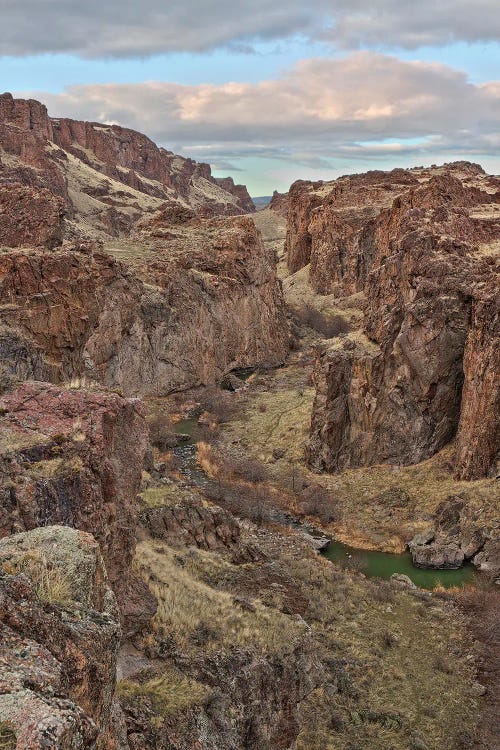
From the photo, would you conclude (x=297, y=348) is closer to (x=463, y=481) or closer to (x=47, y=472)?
(x=463, y=481)

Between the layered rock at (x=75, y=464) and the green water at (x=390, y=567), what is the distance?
15.0 meters

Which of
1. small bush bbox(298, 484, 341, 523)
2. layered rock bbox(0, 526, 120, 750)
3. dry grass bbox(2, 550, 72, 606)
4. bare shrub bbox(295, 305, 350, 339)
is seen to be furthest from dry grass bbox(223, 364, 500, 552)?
bare shrub bbox(295, 305, 350, 339)

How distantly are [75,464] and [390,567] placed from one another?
58.4 feet

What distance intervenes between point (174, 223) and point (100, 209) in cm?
4877

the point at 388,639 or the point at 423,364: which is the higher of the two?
the point at 423,364

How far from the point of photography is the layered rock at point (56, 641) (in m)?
3.93

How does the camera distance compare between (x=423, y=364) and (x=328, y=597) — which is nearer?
(x=328, y=597)

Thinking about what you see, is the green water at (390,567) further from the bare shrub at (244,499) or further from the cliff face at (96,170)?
the cliff face at (96,170)

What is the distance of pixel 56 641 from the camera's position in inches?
204

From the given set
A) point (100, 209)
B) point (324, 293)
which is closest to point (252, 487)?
point (324, 293)

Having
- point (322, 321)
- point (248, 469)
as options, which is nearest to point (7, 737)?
point (248, 469)

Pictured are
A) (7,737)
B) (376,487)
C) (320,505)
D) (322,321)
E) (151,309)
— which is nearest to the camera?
(7,737)

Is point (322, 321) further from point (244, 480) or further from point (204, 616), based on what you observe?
point (204, 616)

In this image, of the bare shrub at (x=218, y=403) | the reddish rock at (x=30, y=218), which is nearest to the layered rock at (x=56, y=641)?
the bare shrub at (x=218, y=403)
